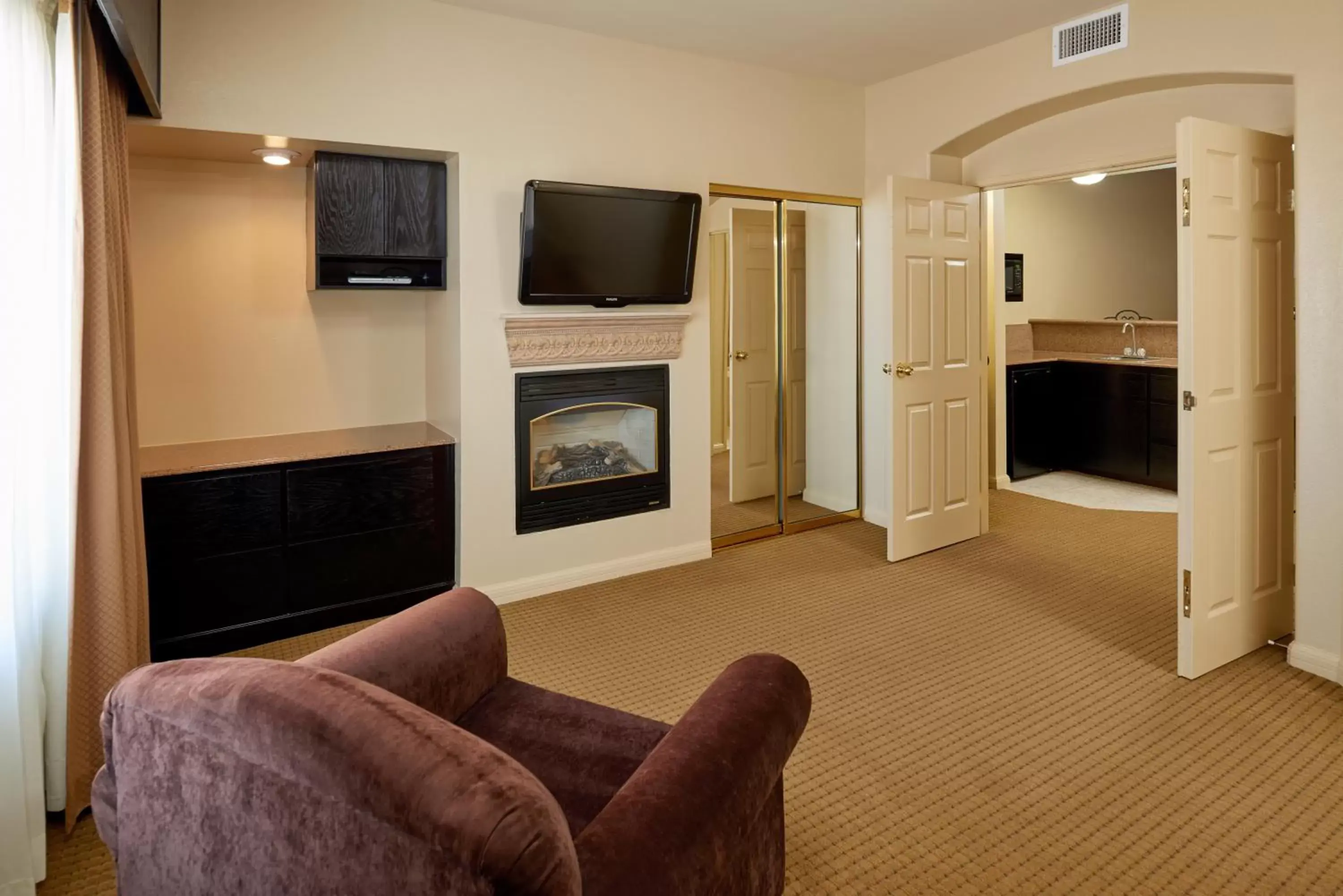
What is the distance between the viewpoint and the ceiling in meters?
3.75

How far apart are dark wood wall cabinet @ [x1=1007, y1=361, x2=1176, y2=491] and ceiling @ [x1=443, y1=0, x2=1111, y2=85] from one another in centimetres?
304

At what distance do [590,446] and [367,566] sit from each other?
46.7 inches

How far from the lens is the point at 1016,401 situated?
22.2ft

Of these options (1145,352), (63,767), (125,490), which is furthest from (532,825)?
(1145,352)

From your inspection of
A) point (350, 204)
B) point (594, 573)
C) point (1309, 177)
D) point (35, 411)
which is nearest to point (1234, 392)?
point (1309, 177)

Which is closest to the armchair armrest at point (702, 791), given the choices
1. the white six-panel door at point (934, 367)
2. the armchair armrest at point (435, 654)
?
the armchair armrest at point (435, 654)

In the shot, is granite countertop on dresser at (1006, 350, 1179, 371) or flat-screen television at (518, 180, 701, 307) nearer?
flat-screen television at (518, 180, 701, 307)

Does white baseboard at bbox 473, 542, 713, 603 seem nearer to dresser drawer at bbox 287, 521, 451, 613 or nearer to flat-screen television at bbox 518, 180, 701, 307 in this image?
dresser drawer at bbox 287, 521, 451, 613

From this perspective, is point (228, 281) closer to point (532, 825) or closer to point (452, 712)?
point (452, 712)

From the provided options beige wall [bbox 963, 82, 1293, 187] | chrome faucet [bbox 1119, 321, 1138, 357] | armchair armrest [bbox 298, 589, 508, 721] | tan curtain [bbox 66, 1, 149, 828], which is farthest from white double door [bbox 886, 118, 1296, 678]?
chrome faucet [bbox 1119, 321, 1138, 357]

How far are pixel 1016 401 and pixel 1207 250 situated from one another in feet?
12.5

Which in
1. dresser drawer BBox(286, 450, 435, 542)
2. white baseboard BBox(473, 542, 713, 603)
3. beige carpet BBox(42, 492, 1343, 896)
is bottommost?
beige carpet BBox(42, 492, 1343, 896)

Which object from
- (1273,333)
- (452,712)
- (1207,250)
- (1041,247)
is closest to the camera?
(452,712)

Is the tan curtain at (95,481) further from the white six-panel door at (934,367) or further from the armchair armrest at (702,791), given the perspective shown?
the white six-panel door at (934,367)
